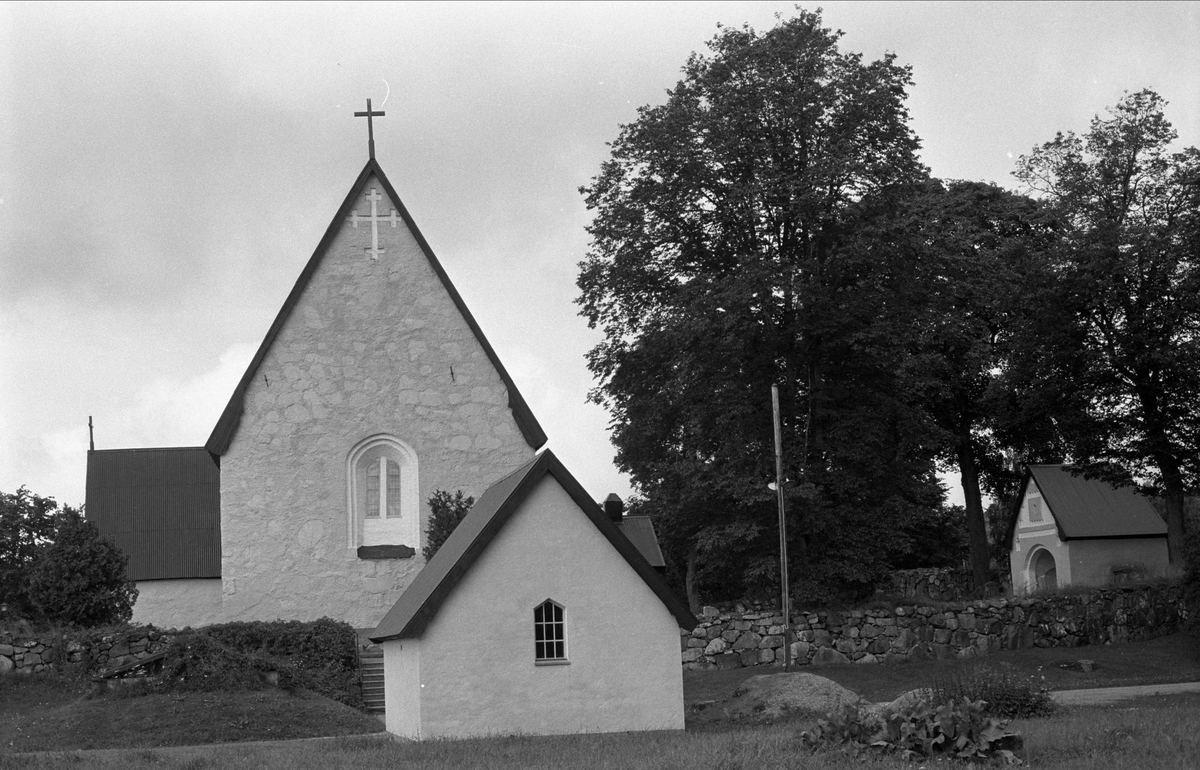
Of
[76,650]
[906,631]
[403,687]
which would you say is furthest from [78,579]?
[906,631]

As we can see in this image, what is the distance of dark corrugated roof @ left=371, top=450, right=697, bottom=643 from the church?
11333 mm

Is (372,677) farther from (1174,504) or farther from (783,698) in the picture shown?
(1174,504)

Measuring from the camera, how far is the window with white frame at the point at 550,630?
651 inches

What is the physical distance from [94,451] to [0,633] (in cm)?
1401

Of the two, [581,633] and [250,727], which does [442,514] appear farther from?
[581,633]

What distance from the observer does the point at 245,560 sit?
28203 millimetres

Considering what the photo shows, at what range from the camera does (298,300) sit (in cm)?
2934

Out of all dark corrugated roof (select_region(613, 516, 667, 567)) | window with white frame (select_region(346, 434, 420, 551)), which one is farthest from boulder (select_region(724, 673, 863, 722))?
dark corrugated roof (select_region(613, 516, 667, 567))

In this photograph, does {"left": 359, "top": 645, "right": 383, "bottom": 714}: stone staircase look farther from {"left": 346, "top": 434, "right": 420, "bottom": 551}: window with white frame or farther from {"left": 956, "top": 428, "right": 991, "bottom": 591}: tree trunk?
{"left": 956, "top": 428, "right": 991, "bottom": 591}: tree trunk

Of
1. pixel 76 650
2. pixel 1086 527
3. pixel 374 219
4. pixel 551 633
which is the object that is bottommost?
pixel 76 650

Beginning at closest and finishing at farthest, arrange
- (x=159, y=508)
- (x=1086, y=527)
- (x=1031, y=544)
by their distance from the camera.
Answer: (x=159, y=508) → (x=1086, y=527) → (x=1031, y=544)

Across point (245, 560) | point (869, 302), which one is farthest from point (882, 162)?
point (245, 560)

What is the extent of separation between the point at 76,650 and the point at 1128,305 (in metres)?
26.5

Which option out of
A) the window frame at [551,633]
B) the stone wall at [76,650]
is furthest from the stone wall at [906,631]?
the window frame at [551,633]
